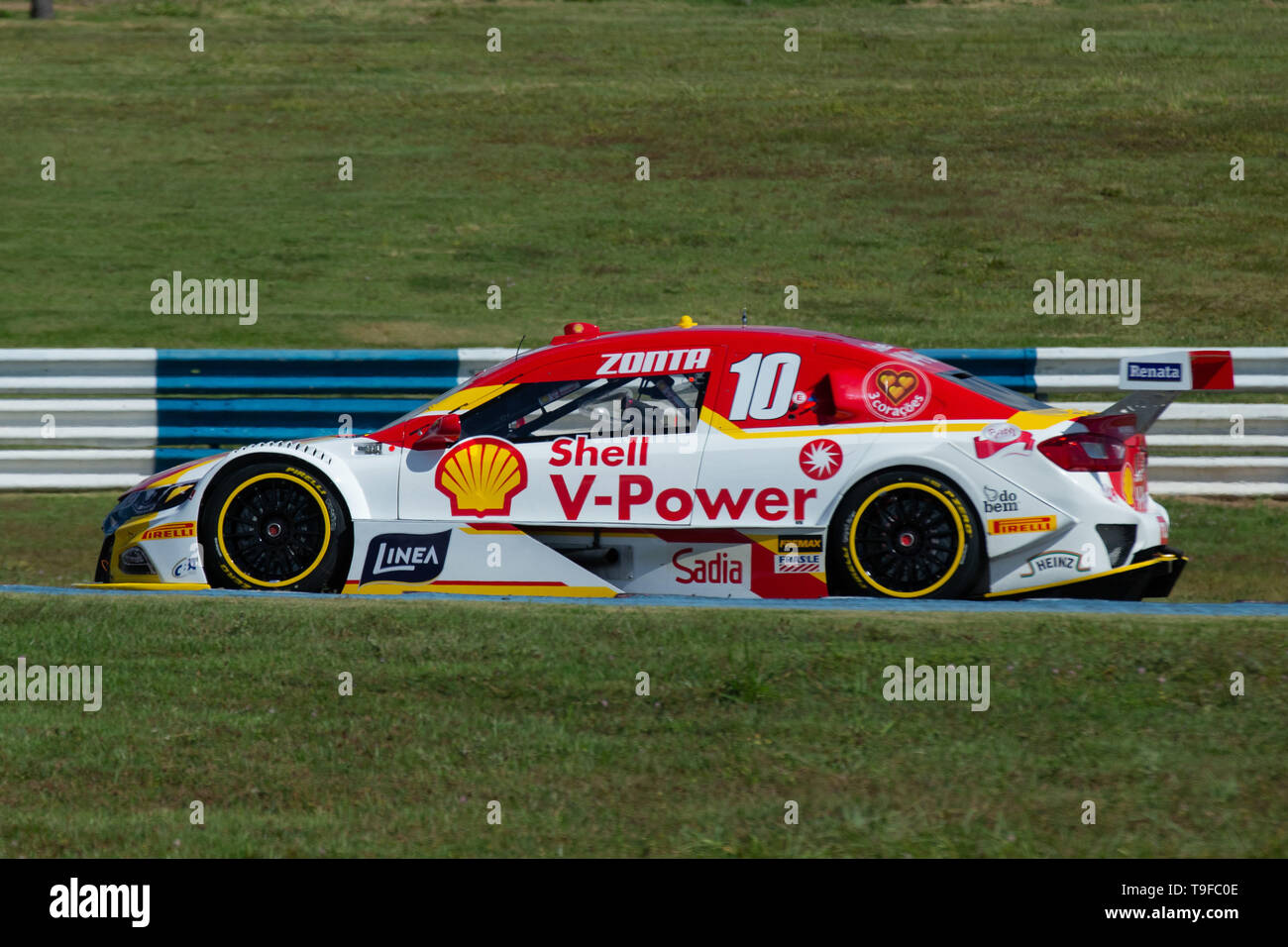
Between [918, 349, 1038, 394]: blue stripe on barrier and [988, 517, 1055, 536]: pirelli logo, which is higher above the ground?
[918, 349, 1038, 394]: blue stripe on barrier

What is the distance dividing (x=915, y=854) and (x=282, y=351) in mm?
8873

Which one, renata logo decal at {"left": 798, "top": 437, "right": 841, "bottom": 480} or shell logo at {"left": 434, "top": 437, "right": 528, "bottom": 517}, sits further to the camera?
shell logo at {"left": 434, "top": 437, "right": 528, "bottom": 517}

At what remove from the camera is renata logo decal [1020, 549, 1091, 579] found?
742 centimetres

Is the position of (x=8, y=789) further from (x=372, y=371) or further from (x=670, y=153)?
(x=670, y=153)

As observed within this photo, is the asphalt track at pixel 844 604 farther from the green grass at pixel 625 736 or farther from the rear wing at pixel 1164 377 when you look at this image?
the rear wing at pixel 1164 377

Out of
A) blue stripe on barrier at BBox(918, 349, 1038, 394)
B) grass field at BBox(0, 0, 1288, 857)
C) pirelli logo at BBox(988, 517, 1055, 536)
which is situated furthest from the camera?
blue stripe on barrier at BBox(918, 349, 1038, 394)

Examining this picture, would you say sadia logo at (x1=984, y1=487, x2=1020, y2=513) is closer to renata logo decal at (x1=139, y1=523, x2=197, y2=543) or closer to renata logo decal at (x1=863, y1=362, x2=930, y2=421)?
renata logo decal at (x1=863, y1=362, x2=930, y2=421)

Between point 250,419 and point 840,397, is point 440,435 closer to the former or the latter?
point 840,397

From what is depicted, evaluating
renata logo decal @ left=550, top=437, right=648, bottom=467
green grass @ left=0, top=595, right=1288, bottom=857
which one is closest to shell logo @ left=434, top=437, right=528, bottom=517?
renata logo decal @ left=550, top=437, right=648, bottom=467

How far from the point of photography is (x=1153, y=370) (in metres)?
7.40

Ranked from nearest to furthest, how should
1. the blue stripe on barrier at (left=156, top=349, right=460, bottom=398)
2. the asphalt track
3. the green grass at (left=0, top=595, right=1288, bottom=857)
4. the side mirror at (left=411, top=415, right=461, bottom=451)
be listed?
the green grass at (left=0, top=595, right=1288, bottom=857) → the asphalt track → the side mirror at (left=411, top=415, right=461, bottom=451) → the blue stripe on barrier at (left=156, top=349, right=460, bottom=398)

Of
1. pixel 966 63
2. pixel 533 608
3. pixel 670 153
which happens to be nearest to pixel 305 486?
pixel 533 608

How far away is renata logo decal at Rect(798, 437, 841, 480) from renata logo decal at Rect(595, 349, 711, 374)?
689 mm

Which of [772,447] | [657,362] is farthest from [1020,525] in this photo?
[657,362]
